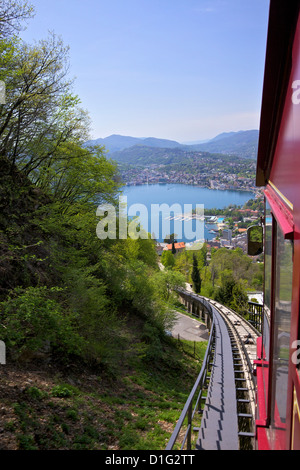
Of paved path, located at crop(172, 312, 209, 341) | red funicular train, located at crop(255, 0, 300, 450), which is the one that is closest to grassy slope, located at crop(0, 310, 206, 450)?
red funicular train, located at crop(255, 0, 300, 450)

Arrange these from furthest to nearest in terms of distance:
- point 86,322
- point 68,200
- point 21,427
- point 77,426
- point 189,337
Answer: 1. point 189,337
2. point 68,200
3. point 86,322
4. point 77,426
5. point 21,427

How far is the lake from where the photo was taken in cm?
11356

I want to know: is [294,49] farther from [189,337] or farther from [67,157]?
[189,337]

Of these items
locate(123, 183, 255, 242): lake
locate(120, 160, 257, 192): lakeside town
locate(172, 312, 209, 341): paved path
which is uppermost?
locate(120, 160, 257, 192): lakeside town

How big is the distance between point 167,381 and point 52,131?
46.0 feet

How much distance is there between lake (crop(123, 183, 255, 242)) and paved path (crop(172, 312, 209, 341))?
62.3m

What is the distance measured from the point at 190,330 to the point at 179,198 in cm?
11083

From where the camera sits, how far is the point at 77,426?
7.26 meters

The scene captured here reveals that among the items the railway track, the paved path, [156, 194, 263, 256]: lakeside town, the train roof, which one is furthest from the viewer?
[156, 194, 263, 256]: lakeside town

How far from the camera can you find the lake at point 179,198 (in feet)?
373

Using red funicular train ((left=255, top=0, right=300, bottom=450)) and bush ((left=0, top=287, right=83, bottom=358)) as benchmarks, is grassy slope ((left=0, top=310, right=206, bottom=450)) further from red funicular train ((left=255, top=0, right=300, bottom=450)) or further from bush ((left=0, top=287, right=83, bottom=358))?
red funicular train ((left=255, top=0, right=300, bottom=450))

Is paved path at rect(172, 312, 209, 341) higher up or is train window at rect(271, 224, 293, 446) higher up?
train window at rect(271, 224, 293, 446)

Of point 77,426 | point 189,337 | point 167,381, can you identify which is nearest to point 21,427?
point 77,426
